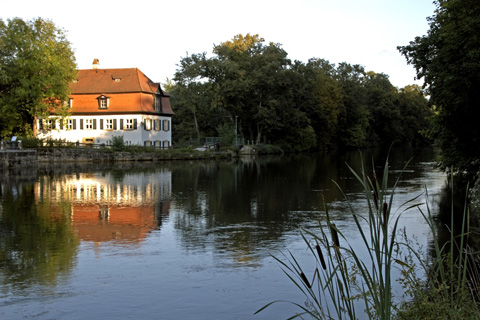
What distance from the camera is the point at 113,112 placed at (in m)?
61.6

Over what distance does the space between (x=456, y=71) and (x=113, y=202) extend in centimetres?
1336

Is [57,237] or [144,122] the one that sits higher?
[144,122]

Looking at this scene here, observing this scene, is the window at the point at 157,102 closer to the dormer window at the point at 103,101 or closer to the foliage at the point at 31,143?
the dormer window at the point at 103,101

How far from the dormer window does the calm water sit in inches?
1477

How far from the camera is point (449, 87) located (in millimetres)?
17641

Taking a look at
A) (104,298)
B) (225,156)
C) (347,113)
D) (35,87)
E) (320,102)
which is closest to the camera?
(104,298)

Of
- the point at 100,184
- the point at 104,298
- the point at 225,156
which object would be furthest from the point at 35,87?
the point at 104,298

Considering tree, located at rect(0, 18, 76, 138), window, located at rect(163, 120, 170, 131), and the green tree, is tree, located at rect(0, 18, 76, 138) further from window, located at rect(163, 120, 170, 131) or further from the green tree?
the green tree

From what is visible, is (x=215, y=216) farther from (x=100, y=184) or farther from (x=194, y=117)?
(x=194, y=117)

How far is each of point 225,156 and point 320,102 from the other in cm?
3103

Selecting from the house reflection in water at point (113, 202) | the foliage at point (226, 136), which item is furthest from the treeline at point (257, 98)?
the house reflection in water at point (113, 202)

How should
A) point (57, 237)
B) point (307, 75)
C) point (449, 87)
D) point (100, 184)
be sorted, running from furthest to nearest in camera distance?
point (307, 75), point (100, 184), point (449, 87), point (57, 237)

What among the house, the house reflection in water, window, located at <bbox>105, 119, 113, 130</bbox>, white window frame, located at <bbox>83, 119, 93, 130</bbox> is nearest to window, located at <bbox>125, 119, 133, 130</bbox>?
the house

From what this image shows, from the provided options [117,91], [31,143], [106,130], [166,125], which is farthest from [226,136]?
[31,143]
